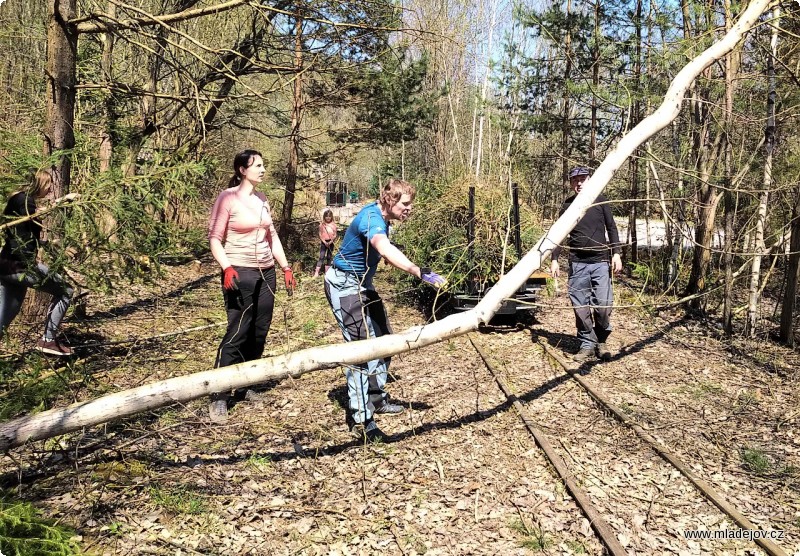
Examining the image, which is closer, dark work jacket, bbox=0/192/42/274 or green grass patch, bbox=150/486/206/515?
green grass patch, bbox=150/486/206/515

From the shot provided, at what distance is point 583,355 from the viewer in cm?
691

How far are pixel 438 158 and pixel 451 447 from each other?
16039mm

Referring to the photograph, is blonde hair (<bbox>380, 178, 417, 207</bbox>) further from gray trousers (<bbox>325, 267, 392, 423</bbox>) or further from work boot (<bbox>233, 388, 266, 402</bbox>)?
work boot (<bbox>233, 388, 266, 402</bbox>)

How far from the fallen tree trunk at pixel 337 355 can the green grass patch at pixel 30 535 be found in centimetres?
52

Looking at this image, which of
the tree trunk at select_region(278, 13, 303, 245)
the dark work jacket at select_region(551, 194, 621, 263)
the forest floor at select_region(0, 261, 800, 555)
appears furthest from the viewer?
the tree trunk at select_region(278, 13, 303, 245)

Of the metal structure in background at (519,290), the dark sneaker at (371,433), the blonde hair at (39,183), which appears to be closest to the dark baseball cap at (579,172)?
Result: the metal structure in background at (519,290)

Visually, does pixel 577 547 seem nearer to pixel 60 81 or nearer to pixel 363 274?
pixel 363 274

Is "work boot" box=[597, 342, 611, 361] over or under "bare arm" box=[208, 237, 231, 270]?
under

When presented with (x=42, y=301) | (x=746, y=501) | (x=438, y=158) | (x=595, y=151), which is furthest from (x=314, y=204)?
(x=746, y=501)

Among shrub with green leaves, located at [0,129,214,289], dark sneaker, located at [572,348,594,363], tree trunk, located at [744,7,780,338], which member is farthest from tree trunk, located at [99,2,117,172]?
tree trunk, located at [744,7,780,338]

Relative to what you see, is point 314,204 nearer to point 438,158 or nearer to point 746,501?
point 438,158

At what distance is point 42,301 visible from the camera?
6.63 meters

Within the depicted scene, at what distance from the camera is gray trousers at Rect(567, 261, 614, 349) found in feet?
21.5

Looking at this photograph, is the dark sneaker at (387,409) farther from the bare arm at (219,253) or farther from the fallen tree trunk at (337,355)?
the bare arm at (219,253)
